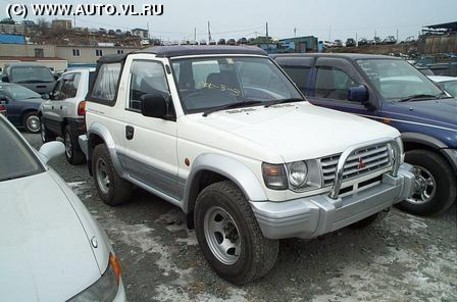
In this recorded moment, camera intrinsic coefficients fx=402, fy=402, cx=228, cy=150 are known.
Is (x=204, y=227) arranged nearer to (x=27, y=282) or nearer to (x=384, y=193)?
(x=384, y=193)

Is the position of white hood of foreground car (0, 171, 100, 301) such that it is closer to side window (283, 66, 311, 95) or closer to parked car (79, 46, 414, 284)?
parked car (79, 46, 414, 284)

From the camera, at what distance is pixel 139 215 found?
4.87 meters

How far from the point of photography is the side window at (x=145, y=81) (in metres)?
4.07

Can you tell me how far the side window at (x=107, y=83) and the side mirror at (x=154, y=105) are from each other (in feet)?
4.20

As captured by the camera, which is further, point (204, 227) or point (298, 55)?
point (298, 55)

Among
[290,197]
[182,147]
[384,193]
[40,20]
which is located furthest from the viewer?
[40,20]

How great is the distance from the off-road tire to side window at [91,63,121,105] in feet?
1.99

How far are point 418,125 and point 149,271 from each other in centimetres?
347

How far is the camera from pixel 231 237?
134 inches

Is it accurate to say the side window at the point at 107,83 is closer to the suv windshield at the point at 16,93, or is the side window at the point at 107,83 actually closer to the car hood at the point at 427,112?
the car hood at the point at 427,112

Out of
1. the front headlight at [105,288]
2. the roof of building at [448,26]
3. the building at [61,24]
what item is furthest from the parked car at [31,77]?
the building at [61,24]

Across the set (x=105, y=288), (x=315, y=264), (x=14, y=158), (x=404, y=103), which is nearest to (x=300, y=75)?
(x=404, y=103)

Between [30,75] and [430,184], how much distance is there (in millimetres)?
14782

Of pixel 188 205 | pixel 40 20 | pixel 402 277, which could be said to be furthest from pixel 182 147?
pixel 40 20
